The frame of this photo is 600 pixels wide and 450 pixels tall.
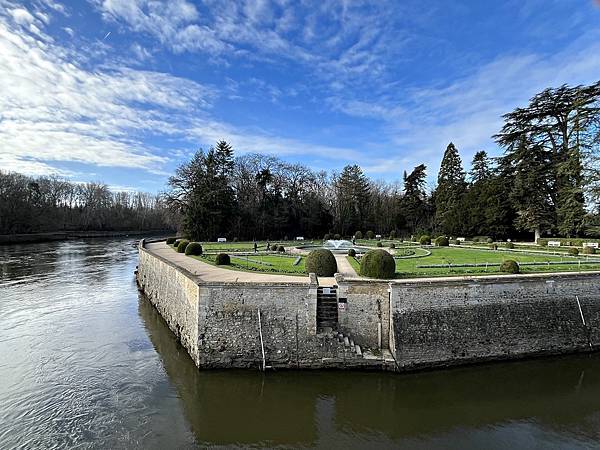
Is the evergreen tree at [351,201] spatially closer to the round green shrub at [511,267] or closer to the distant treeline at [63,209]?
the distant treeline at [63,209]

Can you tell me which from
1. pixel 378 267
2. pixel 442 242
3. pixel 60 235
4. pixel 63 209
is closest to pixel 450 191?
pixel 442 242

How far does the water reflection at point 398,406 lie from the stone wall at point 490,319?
0.57 m

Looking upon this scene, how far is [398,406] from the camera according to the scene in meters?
9.23

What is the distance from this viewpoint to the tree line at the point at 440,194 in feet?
98.4

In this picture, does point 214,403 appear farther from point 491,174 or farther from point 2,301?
point 491,174

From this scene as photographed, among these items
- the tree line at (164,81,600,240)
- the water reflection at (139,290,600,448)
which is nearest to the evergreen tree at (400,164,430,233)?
the tree line at (164,81,600,240)

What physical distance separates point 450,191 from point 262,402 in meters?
40.6

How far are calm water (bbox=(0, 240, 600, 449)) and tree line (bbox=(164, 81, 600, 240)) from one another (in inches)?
893

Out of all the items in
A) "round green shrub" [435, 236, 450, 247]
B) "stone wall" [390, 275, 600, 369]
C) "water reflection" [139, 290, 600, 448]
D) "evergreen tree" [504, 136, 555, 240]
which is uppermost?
"evergreen tree" [504, 136, 555, 240]

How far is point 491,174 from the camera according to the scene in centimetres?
3897

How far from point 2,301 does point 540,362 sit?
2304 cm

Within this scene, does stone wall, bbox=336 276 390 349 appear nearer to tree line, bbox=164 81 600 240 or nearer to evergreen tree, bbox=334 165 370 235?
tree line, bbox=164 81 600 240

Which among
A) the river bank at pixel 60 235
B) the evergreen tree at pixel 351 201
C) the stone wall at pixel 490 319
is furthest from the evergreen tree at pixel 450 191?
the river bank at pixel 60 235

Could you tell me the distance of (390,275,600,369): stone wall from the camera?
11.3m
